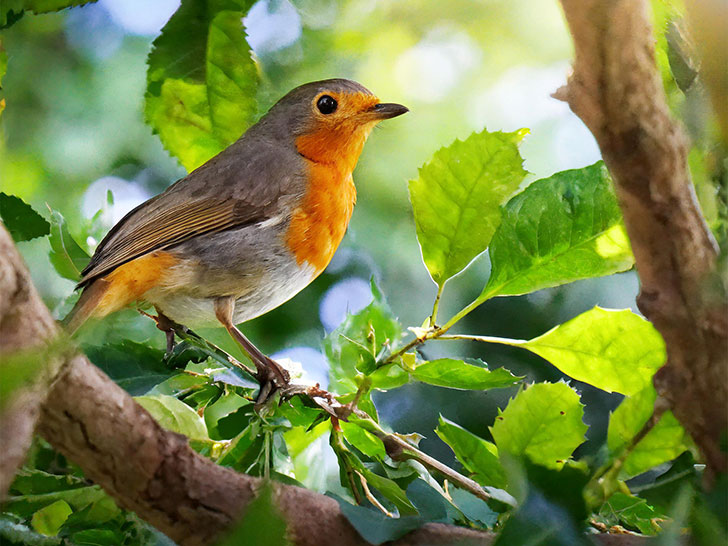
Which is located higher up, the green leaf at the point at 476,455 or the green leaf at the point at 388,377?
the green leaf at the point at 388,377

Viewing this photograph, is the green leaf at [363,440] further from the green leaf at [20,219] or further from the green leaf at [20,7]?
the green leaf at [20,7]

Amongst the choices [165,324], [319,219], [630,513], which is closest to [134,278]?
[165,324]

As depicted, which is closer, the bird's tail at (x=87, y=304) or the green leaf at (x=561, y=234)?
the green leaf at (x=561, y=234)

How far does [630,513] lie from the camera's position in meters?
0.81

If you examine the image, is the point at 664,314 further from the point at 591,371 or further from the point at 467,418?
the point at 467,418

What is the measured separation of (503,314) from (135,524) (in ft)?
4.97

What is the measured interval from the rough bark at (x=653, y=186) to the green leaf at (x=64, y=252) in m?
0.82

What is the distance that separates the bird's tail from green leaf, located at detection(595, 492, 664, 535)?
83cm

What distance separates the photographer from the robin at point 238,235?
4.85 feet

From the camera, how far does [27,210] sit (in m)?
1.06

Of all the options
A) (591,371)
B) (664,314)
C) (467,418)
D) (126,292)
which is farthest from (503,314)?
(664,314)

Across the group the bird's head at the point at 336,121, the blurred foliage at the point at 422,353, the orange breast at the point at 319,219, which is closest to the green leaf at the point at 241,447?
the blurred foliage at the point at 422,353

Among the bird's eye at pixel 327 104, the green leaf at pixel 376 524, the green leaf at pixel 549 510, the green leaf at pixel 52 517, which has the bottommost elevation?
the green leaf at pixel 52 517

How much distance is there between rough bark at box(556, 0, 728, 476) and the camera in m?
0.57
